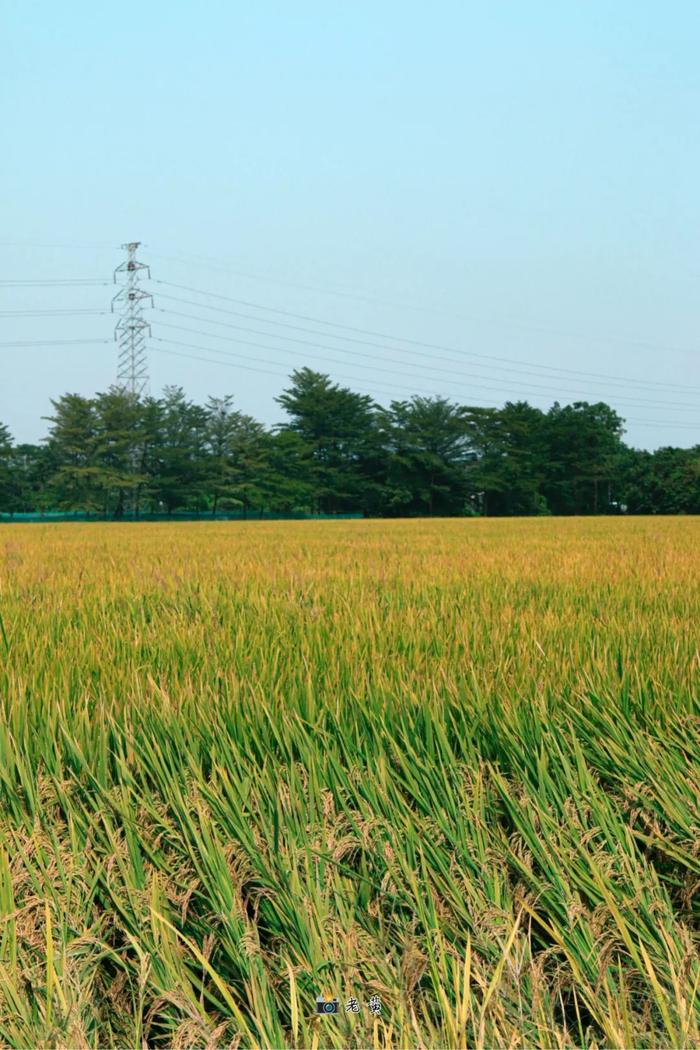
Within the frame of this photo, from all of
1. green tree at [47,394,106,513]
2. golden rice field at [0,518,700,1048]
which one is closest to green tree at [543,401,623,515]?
green tree at [47,394,106,513]

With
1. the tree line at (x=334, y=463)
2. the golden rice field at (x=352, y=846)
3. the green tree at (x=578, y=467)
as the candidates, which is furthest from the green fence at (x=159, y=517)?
the golden rice field at (x=352, y=846)

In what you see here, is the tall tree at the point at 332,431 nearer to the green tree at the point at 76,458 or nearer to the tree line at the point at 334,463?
the tree line at the point at 334,463

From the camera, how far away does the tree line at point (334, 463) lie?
51.1 metres

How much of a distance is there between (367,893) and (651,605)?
2369 mm

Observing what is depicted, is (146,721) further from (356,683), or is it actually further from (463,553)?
(463,553)

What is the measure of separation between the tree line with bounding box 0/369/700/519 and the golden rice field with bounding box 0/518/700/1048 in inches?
1915

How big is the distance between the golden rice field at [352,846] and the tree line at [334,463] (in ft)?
160

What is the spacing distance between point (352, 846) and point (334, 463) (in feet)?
176

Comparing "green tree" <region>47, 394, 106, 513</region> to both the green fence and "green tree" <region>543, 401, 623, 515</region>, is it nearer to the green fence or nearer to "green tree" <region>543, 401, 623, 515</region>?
the green fence

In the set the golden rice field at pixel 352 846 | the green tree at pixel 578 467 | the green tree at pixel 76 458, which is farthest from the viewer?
the green tree at pixel 578 467

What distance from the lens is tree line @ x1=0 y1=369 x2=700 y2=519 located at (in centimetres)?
5106

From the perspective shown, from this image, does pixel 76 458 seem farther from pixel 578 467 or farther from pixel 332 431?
pixel 578 467

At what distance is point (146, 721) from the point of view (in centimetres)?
168

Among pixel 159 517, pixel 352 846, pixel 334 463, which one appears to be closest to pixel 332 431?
pixel 334 463
